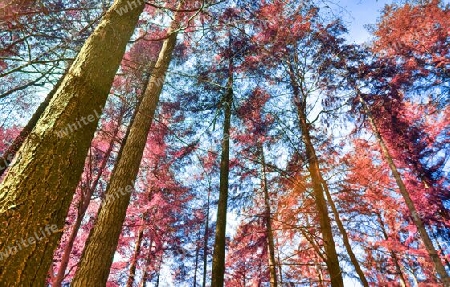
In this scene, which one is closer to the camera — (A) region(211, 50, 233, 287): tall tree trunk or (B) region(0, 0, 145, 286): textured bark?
(B) region(0, 0, 145, 286): textured bark

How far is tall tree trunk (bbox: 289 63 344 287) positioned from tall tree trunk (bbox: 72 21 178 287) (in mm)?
3584

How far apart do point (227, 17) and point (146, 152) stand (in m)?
6.89

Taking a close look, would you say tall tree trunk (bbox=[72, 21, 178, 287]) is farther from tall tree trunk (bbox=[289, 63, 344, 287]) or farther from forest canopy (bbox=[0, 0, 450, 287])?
tall tree trunk (bbox=[289, 63, 344, 287])

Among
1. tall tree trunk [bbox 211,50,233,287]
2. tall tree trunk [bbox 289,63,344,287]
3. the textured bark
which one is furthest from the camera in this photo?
tall tree trunk [bbox 211,50,233,287]

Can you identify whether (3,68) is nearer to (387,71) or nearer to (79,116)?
(79,116)

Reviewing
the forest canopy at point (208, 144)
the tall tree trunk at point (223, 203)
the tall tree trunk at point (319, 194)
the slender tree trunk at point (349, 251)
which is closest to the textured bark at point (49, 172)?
the forest canopy at point (208, 144)

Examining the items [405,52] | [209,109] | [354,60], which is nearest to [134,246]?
[209,109]

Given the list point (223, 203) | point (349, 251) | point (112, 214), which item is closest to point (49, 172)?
point (112, 214)

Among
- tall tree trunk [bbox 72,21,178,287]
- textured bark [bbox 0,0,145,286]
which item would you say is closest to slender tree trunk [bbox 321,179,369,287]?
tall tree trunk [bbox 72,21,178,287]

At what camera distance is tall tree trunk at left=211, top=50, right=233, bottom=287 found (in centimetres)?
610

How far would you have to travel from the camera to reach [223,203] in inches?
285

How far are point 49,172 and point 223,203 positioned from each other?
584 cm

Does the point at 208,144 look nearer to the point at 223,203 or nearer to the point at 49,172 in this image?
the point at 223,203

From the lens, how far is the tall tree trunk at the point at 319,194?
4.45 m
